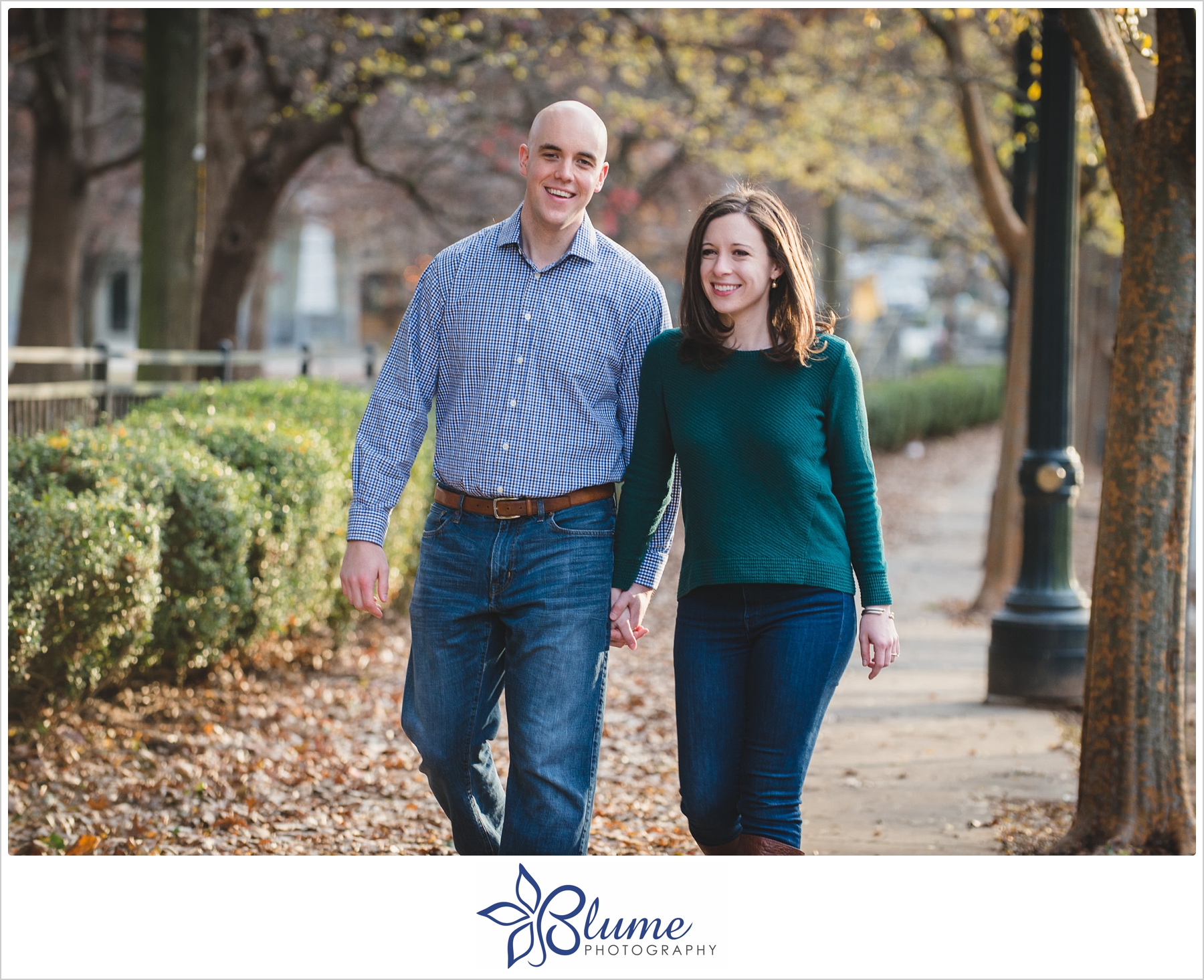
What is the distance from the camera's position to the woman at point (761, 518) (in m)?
3.09

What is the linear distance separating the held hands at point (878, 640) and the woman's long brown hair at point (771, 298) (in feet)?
2.04

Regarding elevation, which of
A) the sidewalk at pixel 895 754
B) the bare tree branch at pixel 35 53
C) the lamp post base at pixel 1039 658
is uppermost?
the bare tree branch at pixel 35 53

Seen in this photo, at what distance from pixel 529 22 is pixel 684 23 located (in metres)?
1.65

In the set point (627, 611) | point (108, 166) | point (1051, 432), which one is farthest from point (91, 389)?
point (108, 166)

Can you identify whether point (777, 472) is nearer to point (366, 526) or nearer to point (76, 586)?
point (366, 526)

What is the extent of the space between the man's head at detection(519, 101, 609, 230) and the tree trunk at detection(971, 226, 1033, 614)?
22.1 ft

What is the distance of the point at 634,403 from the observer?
3391 mm

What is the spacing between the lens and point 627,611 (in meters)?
3.27

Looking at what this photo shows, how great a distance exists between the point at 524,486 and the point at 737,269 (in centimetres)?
72

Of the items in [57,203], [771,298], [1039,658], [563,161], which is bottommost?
[1039,658]

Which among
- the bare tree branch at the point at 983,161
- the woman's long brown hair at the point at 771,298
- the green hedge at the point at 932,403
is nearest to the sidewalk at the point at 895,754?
the woman's long brown hair at the point at 771,298

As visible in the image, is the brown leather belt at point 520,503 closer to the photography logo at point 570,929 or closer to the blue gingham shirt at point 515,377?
the blue gingham shirt at point 515,377

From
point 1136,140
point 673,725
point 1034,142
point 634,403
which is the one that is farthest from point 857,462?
point 1034,142

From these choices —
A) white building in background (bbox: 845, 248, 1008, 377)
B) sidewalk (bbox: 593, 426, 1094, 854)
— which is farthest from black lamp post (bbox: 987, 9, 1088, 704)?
white building in background (bbox: 845, 248, 1008, 377)
